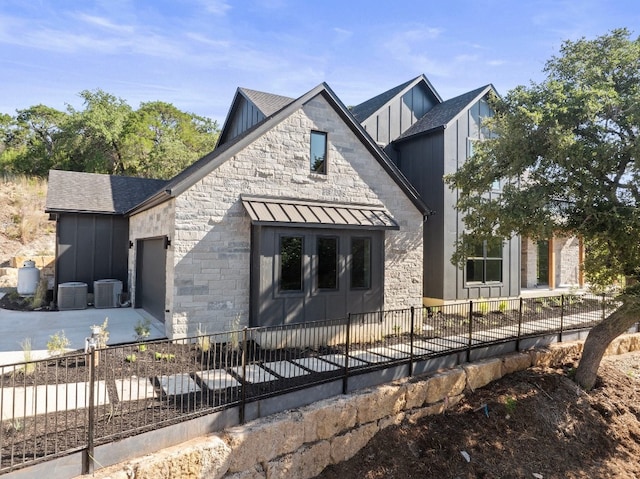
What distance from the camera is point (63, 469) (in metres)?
4.20

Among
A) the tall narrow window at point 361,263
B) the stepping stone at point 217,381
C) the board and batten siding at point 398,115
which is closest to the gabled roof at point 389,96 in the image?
the board and batten siding at point 398,115

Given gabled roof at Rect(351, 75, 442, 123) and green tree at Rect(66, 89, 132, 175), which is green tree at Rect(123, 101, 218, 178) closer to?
green tree at Rect(66, 89, 132, 175)

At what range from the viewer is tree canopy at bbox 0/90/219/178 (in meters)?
26.7

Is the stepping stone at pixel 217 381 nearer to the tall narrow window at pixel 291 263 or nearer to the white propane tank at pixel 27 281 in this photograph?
the tall narrow window at pixel 291 263

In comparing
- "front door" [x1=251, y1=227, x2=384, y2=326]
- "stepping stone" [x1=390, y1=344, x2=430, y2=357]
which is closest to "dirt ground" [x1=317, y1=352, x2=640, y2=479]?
"stepping stone" [x1=390, y1=344, x2=430, y2=357]

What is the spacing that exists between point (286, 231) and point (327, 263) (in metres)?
1.37

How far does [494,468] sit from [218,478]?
15.1 ft

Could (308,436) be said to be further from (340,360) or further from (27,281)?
(27,281)

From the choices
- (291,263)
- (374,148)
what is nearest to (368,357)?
(291,263)

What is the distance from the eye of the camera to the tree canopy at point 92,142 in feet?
87.6

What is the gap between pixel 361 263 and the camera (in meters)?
10.1

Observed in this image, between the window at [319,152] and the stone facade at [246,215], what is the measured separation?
0.48 ft

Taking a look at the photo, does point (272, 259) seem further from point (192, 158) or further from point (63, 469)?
point (192, 158)

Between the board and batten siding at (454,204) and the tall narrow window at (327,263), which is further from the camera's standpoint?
the board and batten siding at (454,204)
